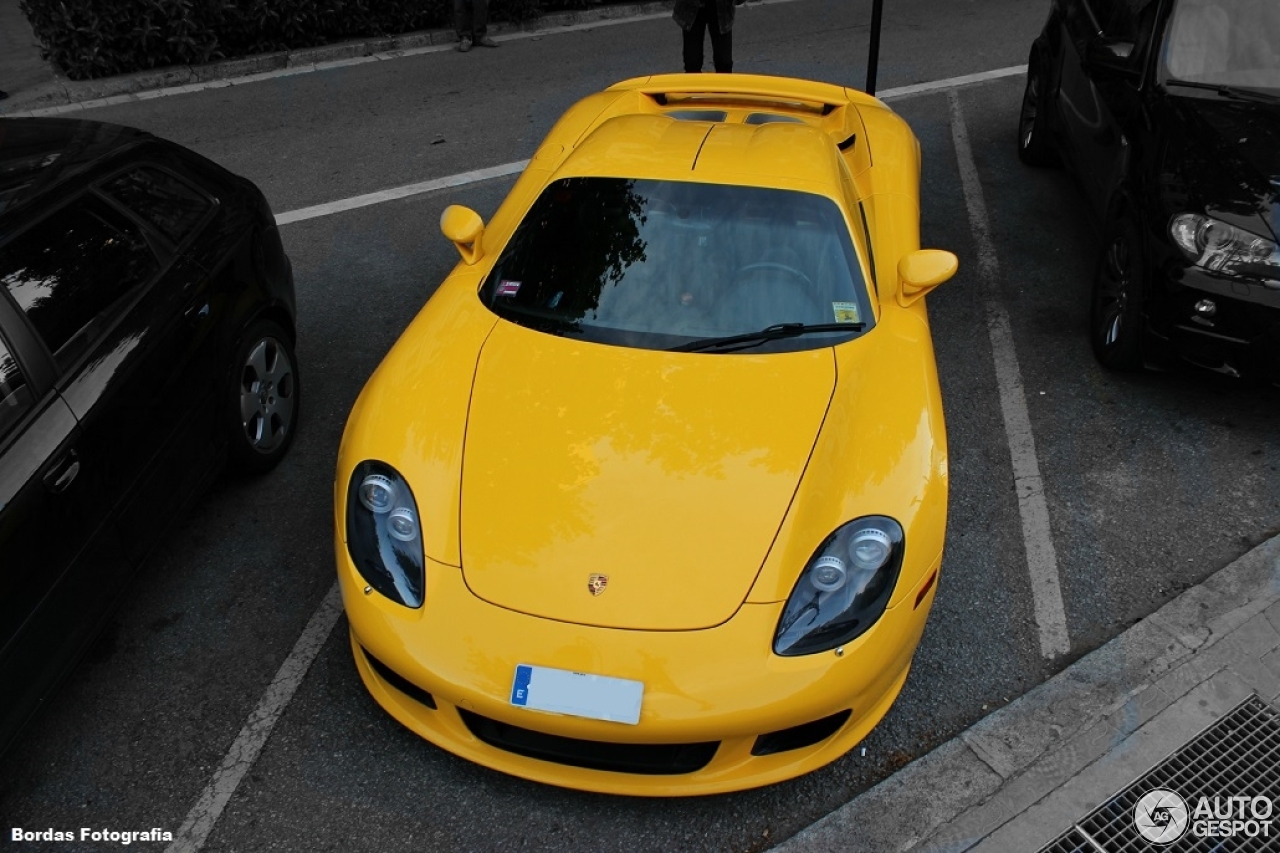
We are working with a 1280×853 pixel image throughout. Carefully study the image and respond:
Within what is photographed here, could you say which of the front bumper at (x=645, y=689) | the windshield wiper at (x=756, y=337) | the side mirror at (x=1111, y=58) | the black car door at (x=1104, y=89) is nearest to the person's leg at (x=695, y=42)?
the black car door at (x=1104, y=89)

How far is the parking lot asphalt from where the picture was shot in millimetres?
2779

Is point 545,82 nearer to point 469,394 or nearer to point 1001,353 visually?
point 1001,353

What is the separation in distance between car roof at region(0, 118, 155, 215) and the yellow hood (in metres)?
1.56

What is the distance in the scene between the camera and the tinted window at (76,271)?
303 cm

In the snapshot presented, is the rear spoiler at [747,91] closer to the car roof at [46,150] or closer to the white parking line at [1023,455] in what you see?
the white parking line at [1023,455]

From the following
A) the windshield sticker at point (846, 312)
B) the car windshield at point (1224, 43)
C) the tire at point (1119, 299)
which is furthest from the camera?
the car windshield at point (1224, 43)

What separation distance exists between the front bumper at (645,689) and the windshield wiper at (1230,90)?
325 centimetres

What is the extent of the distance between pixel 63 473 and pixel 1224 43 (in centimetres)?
520

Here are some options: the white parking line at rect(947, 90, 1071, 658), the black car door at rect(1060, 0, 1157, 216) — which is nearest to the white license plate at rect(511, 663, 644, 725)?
the white parking line at rect(947, 90, 1071, 658)

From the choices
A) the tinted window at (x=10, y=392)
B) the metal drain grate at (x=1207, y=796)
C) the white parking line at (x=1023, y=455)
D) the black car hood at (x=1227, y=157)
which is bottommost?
the white parking line at (x=1023, y=455)

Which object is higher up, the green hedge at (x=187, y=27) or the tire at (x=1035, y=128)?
the green hedge at (x=187, y=27)

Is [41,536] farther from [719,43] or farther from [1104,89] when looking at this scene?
[719,43]

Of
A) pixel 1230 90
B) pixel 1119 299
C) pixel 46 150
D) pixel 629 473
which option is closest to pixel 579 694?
pixel 629 473

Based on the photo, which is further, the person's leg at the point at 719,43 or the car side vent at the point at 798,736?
the person's leg at the point at 719,43
